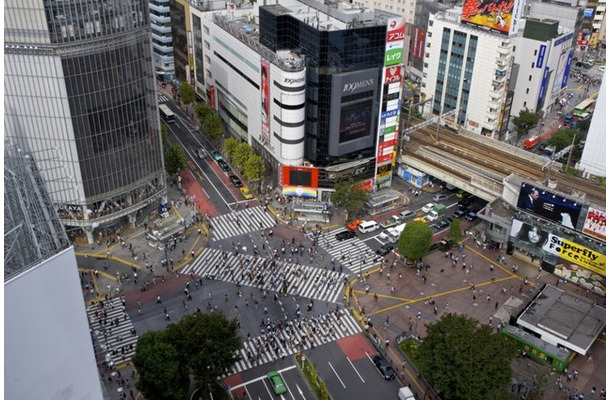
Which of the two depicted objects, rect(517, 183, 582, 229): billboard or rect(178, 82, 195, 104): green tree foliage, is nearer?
rect(517, 183, 582, 229): billboard

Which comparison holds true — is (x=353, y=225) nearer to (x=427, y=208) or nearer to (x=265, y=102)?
(x=427, y=208)

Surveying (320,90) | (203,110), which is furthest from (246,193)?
(203,110)

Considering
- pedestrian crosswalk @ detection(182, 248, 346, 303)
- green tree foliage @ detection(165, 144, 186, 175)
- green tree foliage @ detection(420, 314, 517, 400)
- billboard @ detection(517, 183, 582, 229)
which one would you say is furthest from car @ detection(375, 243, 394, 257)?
green tree foliage @ detection(165, 144, 186, 175)

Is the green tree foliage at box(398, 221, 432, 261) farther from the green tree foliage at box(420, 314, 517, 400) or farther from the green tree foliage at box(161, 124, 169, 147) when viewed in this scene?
the green tree foliage at box(161, 124, 169, 147)

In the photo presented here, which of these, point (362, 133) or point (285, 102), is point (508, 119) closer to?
point (362, 133)

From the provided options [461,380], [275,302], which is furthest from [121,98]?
[461,380]
